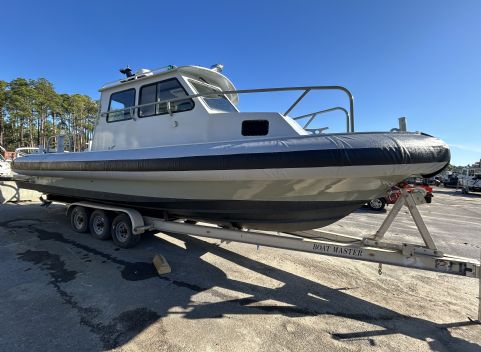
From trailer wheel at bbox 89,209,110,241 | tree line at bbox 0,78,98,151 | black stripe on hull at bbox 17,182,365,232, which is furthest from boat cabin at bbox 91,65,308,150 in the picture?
tree line at bbox 0,78,98,151

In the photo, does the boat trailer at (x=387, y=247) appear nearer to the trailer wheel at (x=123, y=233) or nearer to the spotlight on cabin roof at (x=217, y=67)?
the trailer wheel at (x=123, y=233)

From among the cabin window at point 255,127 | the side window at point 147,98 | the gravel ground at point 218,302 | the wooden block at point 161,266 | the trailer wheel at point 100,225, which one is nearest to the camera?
the gravel ground at point 218,302

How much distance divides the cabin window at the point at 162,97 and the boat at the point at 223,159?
18 mm

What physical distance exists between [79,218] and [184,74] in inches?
149

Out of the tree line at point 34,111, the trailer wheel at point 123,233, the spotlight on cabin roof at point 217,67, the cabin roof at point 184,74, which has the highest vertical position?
the tree line at point 34,111

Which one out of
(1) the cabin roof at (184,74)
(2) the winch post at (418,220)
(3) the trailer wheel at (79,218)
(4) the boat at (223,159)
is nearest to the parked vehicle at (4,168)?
(4) the boat at (223,159)

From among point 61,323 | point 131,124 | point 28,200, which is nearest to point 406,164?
point 61,323

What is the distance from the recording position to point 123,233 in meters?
4.91

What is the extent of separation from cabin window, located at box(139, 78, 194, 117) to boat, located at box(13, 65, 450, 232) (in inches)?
0.7

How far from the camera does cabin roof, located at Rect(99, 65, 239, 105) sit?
14.8 ft

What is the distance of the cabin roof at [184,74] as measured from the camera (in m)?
4.51

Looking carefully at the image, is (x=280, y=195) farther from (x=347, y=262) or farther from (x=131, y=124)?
(x=131, y=124)

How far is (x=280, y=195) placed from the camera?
337cm

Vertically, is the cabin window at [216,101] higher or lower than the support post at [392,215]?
higher
